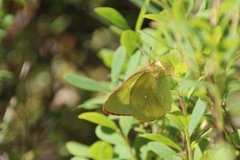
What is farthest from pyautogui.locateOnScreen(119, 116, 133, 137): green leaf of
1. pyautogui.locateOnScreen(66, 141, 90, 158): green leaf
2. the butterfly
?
the butterfly

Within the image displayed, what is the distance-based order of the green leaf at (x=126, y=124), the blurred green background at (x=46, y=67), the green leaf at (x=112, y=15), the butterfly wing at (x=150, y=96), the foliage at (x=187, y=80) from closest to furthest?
the foliage at (x=187, y=80) → the butterfly wing at (x=150, y=96) → the green leaf at (x=112, y=15) → the green leaf at (x=126, y=124) → the blurred green background at (x=46, y=67)

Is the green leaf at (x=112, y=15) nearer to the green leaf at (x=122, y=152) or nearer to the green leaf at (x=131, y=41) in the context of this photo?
the green leaf at (x=131, y=41)

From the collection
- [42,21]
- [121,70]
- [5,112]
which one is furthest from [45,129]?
[121,70]

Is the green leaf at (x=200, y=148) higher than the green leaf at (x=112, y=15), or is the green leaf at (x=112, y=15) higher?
the green leaf at (x=112, y=15)

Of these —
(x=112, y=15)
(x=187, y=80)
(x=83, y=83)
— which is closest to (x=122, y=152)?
(x=83, y=83)

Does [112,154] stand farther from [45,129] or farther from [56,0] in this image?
[56,0]

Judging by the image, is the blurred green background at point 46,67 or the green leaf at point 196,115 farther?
the blurred green background at point 46,67

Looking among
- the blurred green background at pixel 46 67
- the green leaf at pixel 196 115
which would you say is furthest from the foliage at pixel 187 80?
the blurred green background at pixel 46 67

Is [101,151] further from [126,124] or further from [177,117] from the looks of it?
[177,117]
